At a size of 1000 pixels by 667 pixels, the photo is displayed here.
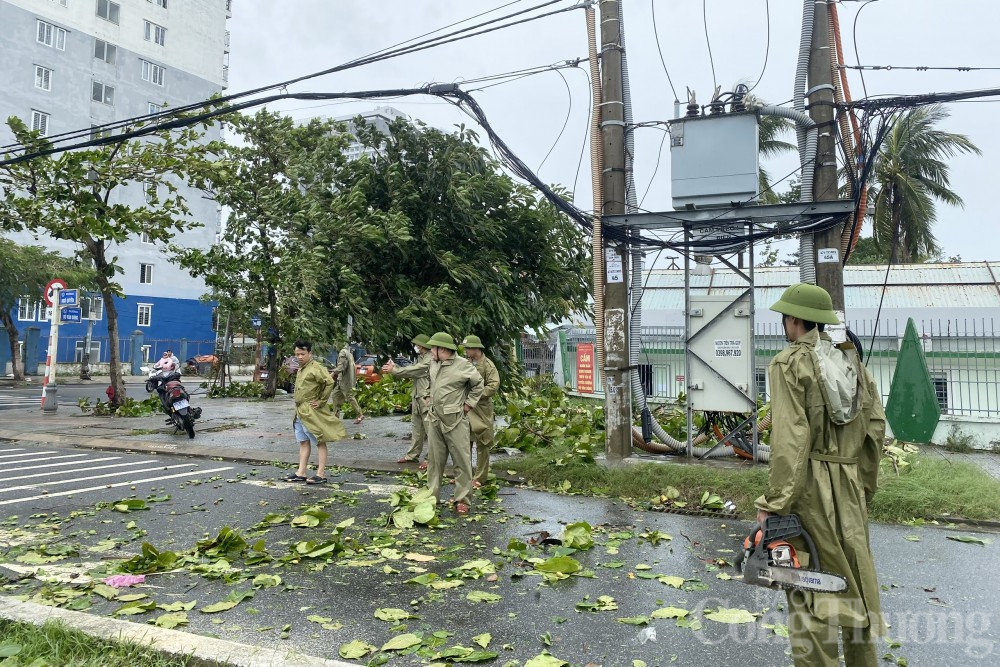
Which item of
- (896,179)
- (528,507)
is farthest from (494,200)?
(896,179)

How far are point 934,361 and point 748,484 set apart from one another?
6.76 metres

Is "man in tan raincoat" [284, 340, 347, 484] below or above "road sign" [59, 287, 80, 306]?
below

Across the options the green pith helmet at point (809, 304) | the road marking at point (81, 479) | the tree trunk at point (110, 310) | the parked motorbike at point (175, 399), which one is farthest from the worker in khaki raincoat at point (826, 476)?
the tree trunk at point (110, 310)

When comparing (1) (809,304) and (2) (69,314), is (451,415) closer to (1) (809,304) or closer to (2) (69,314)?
(1) (809,304)

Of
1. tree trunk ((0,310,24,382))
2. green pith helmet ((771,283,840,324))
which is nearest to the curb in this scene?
green pith helmet ((771,283,840,324))

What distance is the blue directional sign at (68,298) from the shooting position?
1744 centimetres

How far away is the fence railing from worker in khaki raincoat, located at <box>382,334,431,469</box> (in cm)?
231

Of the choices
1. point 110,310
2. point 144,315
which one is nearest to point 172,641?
point 110,310

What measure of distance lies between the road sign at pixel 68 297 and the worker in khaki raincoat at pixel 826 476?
18590 millimetres

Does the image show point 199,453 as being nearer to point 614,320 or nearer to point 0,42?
point 614,320

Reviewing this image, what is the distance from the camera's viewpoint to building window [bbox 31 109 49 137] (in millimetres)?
36500

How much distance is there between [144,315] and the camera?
1636 inches

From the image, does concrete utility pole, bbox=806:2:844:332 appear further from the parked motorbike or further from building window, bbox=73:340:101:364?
building window, bbox=73:340:101:364

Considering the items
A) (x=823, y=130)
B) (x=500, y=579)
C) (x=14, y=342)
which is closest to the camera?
(x=500, y=579)
